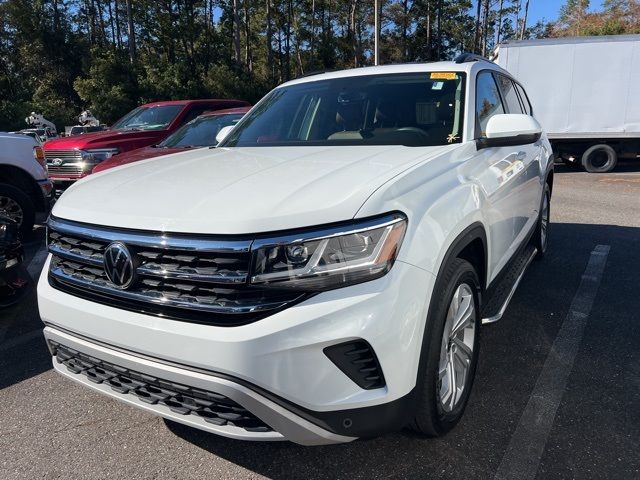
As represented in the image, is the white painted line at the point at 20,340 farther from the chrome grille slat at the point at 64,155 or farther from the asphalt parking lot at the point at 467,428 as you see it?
the chrome grille slat at the point at 64,155

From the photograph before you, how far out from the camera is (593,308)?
4020 millimetres

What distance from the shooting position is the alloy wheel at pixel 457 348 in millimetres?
2309

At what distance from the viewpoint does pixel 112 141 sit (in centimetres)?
798

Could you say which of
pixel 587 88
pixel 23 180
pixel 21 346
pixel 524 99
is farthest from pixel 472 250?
pixel 587 88

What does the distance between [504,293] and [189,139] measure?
523 cm

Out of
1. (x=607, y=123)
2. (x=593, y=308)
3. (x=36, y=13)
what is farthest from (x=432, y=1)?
(x=593, y=308)

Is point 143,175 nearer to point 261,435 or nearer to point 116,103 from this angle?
point 261,435

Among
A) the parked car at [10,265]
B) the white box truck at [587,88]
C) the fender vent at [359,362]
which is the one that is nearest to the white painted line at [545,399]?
the fender vent at [359,362]

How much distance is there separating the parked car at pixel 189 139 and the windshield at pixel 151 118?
136 centimetres

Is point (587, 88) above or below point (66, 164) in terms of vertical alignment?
above

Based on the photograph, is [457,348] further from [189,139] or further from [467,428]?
[189,139]

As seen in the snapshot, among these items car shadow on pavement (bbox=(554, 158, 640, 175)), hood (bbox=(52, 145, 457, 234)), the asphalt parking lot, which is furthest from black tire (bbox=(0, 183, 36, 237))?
car shadow on pavement (bbox=(554, 158, 640, 175))

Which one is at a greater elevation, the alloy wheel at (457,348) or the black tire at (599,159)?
the alloy wheel at (457,348)

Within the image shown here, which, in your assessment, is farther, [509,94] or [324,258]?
[509,94]
